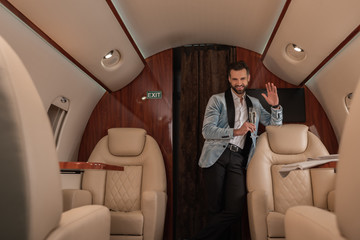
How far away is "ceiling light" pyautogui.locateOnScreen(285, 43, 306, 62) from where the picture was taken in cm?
323

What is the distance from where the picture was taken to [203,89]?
13.2 feet

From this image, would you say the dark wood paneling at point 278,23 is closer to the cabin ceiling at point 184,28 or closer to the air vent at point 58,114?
the cabin ceiling at point 184,28

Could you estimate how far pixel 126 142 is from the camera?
3500mm

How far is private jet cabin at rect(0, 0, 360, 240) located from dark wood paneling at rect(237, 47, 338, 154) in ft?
0.04

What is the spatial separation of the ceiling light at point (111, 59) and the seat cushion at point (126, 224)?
157 cm

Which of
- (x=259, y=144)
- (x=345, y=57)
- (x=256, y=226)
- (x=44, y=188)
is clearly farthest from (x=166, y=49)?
(x=44, y=188)

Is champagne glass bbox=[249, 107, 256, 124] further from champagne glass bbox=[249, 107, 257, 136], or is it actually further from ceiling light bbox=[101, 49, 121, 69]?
ceiling light bbox=[101, 49, 121, 69]

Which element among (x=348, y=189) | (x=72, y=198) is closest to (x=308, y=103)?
(x=72, y=198)

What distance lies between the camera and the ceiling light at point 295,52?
10.6ft

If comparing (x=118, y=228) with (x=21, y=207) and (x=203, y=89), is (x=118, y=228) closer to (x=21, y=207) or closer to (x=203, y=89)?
(x=203, y=89)

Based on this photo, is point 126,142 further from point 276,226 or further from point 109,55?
point 276,226

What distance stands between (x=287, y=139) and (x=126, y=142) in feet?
5.47

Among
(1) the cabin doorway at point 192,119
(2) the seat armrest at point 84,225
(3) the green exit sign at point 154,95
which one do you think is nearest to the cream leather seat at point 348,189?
(2) the seat armrest at point 84,225

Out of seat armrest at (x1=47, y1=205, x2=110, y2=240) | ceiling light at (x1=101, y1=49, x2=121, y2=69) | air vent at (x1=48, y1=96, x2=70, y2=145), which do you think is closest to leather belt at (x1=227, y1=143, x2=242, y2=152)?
ceiling light at (x1=101, y1=49, x2=121, y2=69)
